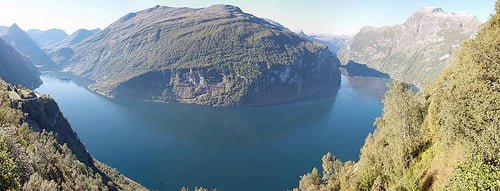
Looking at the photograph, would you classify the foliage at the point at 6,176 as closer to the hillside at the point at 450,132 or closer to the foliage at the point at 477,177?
the hillside at the point at 450,132

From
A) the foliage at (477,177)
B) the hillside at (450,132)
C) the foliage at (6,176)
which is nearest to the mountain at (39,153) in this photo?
the foliage at (6,176)

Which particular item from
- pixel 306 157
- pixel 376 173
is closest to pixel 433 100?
pixel 376 173

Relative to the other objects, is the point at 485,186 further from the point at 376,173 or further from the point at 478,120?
the point at 376,173

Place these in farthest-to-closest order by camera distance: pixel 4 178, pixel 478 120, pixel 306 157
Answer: pixel 306 157, pixel 4 178, pixel 478 120

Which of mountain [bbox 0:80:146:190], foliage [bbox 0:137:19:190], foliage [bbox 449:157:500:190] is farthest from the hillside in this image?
mountain [bbox 0:80:146:190]

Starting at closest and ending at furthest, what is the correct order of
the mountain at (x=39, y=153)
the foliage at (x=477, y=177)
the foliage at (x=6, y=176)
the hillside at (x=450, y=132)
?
the foliage at (x=477, y=177), the hillside at (x=450, y=132), the foliage at (x=6, y=176), the mountain at (x=39, y=153)

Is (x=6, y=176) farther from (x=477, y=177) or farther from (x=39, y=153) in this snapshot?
(x=477, y=177)

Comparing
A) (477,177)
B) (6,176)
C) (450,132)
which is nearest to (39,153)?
(6,176)
